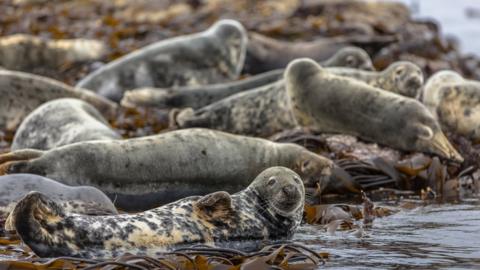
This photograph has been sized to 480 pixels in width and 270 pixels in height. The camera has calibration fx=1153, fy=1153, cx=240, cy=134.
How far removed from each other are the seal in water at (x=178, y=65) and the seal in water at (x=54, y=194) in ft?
16.8

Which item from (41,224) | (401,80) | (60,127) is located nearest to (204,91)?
Answer: (401,80)

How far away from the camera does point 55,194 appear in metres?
5.28

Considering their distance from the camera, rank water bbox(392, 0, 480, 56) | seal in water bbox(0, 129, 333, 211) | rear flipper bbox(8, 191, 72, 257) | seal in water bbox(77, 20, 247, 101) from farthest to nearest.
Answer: water bbox(392, 0, 480, 56), seal in water bbox(77, 20, 247, 101), seal in water bbox(0, 129, 333, 211), rear flipper bbox(8, 191, 72, 257)

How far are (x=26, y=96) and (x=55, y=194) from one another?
414cm

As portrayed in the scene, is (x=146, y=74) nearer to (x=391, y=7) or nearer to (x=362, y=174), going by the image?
(x=362, y=174)

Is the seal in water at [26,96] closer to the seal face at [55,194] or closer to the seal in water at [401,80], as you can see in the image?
the seal in water at [401,80]

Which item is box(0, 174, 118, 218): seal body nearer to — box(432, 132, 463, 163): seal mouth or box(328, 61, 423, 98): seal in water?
box(432, 132, 463, 163): seal mouth

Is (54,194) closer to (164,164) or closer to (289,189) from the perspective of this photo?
(164,164)

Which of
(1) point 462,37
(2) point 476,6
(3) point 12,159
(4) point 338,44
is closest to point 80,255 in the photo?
(3) point 12,159

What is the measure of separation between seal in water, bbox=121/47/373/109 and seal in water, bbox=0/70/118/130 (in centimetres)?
34

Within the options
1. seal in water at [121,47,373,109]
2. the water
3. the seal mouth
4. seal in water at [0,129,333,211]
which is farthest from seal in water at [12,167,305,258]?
the water

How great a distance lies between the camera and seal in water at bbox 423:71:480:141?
26.3 ft

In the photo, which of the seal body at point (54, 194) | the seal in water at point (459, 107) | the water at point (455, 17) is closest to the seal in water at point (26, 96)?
the seal in water at point (459, 107)

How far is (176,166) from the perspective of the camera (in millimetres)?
6156
